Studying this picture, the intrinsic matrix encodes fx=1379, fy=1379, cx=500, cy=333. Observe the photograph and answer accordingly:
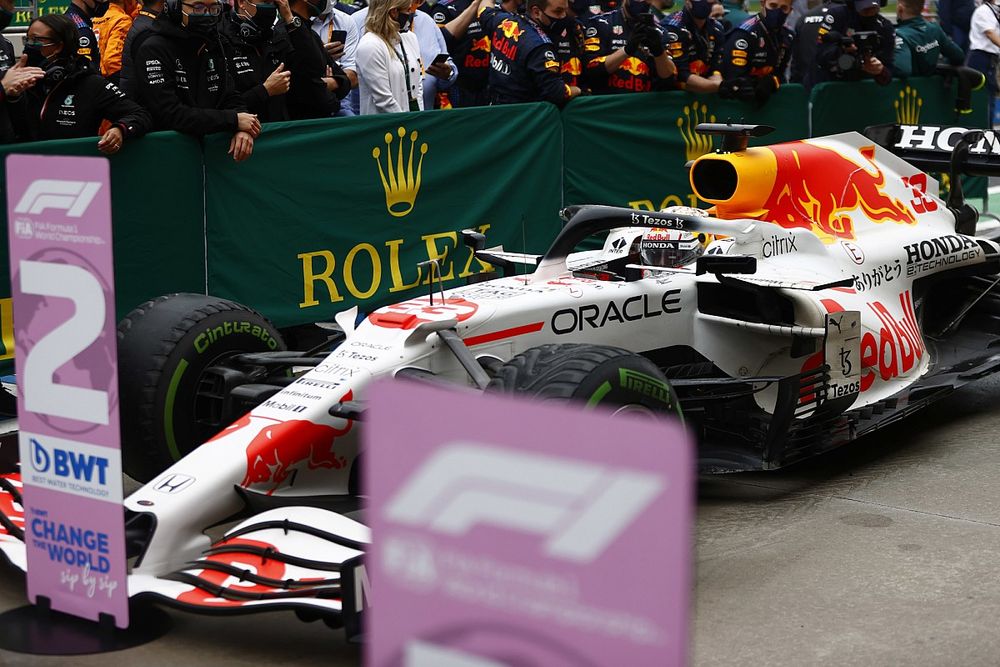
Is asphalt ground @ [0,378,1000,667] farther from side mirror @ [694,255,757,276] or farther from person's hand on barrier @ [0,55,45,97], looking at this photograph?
person's hand on barrier @ [0,55,45,97]

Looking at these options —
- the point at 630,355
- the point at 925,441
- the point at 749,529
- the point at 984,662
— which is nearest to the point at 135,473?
the point at 630,355

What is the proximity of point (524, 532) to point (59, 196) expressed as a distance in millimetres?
2315

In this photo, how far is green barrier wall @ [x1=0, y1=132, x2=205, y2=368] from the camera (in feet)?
21.9

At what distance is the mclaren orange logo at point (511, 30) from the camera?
9008 mm

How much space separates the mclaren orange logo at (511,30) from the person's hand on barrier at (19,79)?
3.48m

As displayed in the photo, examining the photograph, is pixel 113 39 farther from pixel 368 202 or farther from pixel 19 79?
pixel 368 202

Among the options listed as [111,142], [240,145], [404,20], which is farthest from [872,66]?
[111,142]

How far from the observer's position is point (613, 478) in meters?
1.97

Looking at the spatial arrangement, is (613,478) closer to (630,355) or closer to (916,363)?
(630,355)

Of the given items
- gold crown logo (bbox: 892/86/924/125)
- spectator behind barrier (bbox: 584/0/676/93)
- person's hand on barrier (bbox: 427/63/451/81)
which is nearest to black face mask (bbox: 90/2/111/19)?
person's hand on barrier (bbox: 427/63/451/81)

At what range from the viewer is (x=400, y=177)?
805 cm

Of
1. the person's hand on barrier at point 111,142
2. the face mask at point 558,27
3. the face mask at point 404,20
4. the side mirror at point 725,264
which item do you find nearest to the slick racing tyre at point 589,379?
the side mirror at point 725,264

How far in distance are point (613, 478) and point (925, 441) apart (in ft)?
15.9

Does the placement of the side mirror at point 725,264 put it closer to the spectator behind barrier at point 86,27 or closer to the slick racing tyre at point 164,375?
the slick racing tyre at point 164,375
